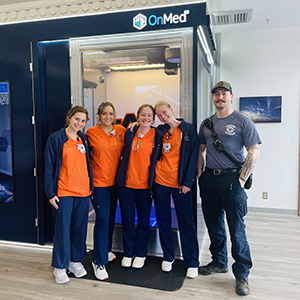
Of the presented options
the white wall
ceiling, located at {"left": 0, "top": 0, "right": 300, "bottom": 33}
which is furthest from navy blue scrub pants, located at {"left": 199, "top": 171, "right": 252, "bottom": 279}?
the white wall

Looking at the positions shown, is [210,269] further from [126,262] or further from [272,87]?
[272,87]

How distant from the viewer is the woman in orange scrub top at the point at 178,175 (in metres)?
2.70

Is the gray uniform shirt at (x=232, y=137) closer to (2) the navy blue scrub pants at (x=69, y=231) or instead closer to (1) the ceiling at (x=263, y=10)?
(2) the navy blue scrub pants at (x=69, y=231)

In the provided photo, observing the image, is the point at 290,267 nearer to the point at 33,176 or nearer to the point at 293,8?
the point at 33,176

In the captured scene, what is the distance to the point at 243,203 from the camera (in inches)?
98.4

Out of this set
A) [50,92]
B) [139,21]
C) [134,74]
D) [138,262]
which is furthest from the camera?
[50,92]

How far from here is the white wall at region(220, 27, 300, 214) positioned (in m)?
4.73

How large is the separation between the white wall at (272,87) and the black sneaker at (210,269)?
8.01ft

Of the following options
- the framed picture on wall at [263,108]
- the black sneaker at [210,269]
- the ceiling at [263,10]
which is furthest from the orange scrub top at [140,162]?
the framed picture on wall at [263,108]

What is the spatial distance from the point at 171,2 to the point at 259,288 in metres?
2.91

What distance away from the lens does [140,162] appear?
2.77 m

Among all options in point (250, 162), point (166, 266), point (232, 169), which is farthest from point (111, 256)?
point (250, 162)

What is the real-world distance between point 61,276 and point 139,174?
3.90 ft

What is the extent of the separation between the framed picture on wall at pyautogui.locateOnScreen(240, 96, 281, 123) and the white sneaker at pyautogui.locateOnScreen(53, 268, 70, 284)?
12.4 feet
